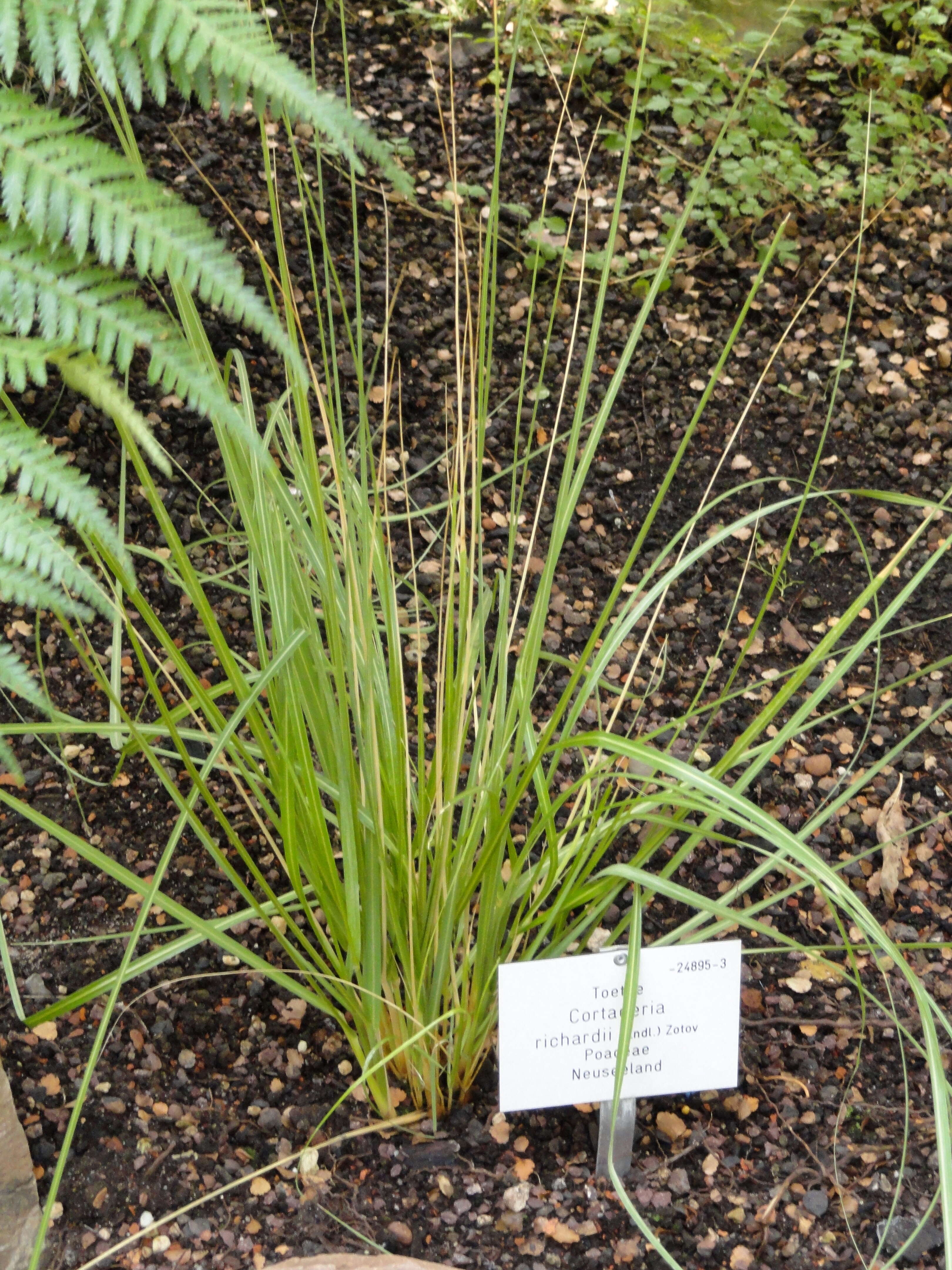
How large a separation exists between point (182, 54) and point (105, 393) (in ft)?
0.73

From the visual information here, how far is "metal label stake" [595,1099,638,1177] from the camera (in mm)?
989

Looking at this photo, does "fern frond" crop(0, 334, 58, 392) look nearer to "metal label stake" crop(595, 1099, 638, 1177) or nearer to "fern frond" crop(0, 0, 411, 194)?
"fern frond" crop(0, 0, 411, 194)

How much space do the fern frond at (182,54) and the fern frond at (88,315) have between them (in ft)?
0.29

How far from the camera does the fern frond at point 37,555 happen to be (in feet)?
1.95

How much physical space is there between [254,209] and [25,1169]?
4.95 ft

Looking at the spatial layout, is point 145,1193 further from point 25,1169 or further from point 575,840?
point 575,840

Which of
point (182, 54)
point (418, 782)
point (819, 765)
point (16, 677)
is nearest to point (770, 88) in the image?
point (819, 765)

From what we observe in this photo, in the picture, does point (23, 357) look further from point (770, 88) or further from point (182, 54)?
point (770, 88)

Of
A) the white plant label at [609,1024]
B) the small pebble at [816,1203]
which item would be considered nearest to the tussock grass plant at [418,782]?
the white plant label at [609,1024]

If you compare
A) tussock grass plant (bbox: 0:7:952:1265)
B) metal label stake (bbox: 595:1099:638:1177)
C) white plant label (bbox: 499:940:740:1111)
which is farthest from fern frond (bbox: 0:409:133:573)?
metal label stake (bbox: 595:1099:638:1177)

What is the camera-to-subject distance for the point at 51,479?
0.60 m

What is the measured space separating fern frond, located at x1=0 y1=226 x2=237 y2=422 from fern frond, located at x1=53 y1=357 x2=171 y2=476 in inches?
0.4

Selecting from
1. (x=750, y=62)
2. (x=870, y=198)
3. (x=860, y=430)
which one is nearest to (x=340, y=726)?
(x=860, y=430)

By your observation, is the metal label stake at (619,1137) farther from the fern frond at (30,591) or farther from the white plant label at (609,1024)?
the fern frond at (30,591)
